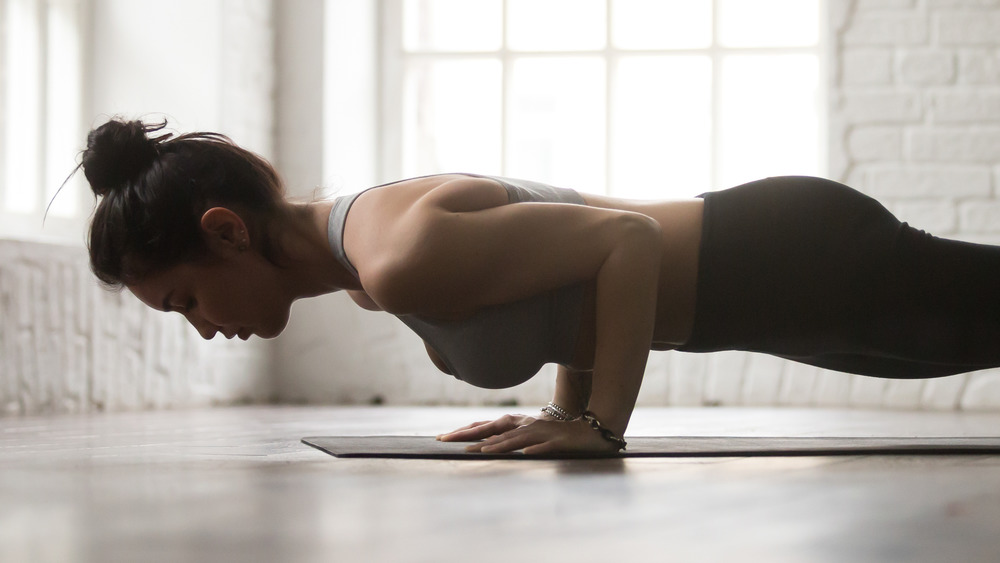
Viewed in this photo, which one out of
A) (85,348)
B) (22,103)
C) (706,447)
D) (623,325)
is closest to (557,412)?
(706,447)

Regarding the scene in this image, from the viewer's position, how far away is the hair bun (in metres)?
1.49

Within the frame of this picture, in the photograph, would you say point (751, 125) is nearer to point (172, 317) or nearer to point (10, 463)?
point (172, 317)

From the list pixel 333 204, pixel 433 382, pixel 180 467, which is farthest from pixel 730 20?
pixel 180 467

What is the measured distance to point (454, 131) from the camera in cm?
387

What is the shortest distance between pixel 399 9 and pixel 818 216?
2598mm

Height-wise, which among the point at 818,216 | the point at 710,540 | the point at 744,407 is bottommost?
the point at 744,407

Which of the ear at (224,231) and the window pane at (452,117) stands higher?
the window pane at (452,117)

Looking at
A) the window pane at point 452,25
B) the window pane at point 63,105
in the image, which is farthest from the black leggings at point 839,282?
the window pane at point 452,25

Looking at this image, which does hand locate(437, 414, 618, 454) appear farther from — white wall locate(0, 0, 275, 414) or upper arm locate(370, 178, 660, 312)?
white wall locate(0, 0, 275, 414)

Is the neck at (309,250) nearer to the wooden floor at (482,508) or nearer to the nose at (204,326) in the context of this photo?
the nose at (204,326)

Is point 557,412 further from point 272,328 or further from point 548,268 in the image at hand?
point 272,328

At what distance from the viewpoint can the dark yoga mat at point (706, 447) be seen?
1445mm

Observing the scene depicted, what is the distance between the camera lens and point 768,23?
3.71m

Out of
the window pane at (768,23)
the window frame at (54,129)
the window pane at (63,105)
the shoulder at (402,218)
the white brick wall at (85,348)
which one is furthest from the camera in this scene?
the window pane at (768,23)
